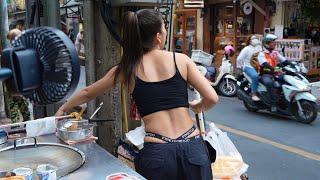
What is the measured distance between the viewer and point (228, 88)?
1132 centimetres

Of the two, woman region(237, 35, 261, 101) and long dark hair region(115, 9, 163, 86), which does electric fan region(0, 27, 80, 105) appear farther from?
woman region(237, 35, 261, 101)

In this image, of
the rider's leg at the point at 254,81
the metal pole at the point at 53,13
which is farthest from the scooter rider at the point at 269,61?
the metal pole at the point at 53,13

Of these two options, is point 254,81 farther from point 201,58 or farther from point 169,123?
point 169,123

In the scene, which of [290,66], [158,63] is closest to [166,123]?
[158,63]

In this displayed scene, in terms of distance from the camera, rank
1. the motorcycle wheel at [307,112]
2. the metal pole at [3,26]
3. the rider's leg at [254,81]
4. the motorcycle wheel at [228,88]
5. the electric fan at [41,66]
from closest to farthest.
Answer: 1. the electric fan at [41,66]
2. the metal pole at [3,26]
3. the motorcycle wheel at [307,112]
4. the rider's leg at [254,81]
5. the motorcycle wheel at [228,88]

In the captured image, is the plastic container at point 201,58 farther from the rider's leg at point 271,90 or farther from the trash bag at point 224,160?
the trash bag at point 224,160

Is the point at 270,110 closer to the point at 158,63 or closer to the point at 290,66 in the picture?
the point at 290,66

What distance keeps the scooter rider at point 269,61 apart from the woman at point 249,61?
28 centimetres

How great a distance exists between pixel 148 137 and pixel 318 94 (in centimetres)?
844

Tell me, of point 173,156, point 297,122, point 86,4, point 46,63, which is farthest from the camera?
point 297,122

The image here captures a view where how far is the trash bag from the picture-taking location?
3520 mm

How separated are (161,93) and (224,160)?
1.38 metres

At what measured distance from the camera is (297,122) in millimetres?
8164

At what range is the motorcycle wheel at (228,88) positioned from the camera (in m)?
11.2
